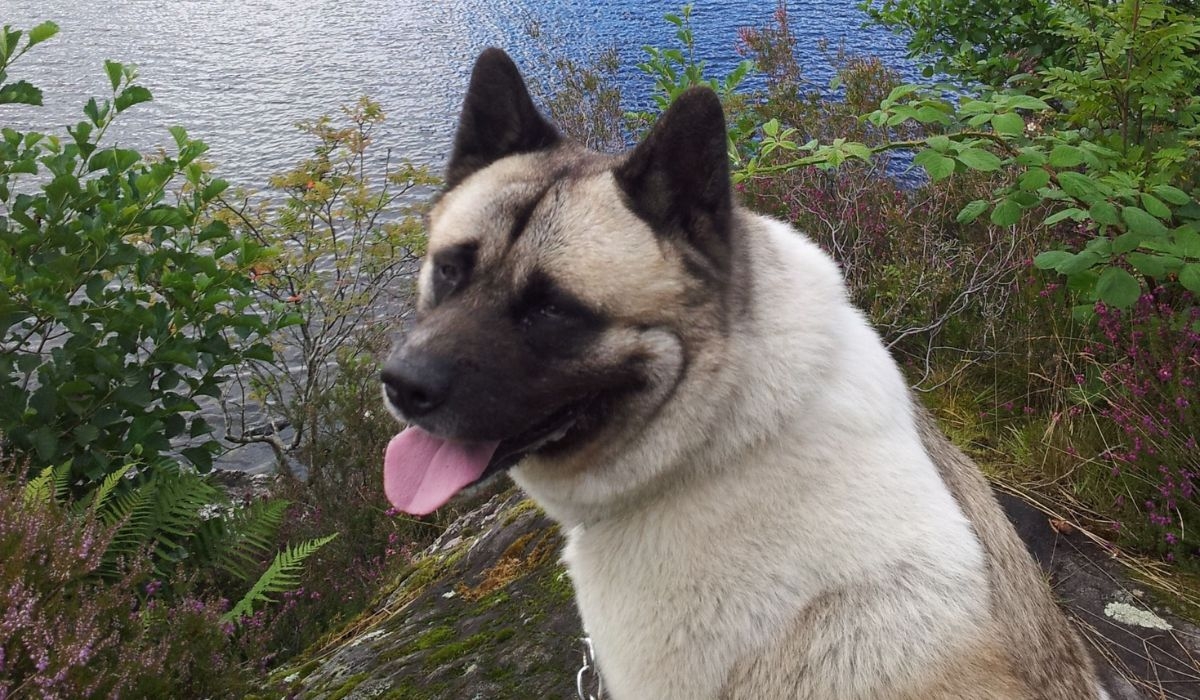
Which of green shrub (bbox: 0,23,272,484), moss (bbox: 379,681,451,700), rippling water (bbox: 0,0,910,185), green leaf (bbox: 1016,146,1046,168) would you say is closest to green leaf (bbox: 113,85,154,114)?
green shrub (bbox: 0,23,272,484)

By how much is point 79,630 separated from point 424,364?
1.53 metres

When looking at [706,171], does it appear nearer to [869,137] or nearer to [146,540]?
[146,540]

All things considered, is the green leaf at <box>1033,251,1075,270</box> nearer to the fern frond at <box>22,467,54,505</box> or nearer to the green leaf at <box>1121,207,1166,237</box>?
the green leaf at <box>1121,207,1166,237</box>

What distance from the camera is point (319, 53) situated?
47.6ft

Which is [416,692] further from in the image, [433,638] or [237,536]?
[237,536]

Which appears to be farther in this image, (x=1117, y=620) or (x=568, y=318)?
(x=1117, y=620)

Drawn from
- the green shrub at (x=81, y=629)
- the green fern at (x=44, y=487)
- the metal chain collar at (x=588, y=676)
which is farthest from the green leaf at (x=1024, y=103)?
the green fern at (x=44, y=487)

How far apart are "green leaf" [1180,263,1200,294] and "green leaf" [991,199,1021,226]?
59 centimetres

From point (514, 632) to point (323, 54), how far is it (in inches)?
544

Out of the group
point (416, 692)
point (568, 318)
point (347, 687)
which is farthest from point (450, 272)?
point (347, 687)

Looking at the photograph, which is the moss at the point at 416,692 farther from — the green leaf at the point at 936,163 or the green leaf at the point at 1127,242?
the green leaf at the point at 1127,242

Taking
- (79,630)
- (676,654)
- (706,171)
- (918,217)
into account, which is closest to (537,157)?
(706,171)

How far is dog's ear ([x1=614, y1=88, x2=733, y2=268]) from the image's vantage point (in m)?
2.19

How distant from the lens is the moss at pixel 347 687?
10.2 ft
